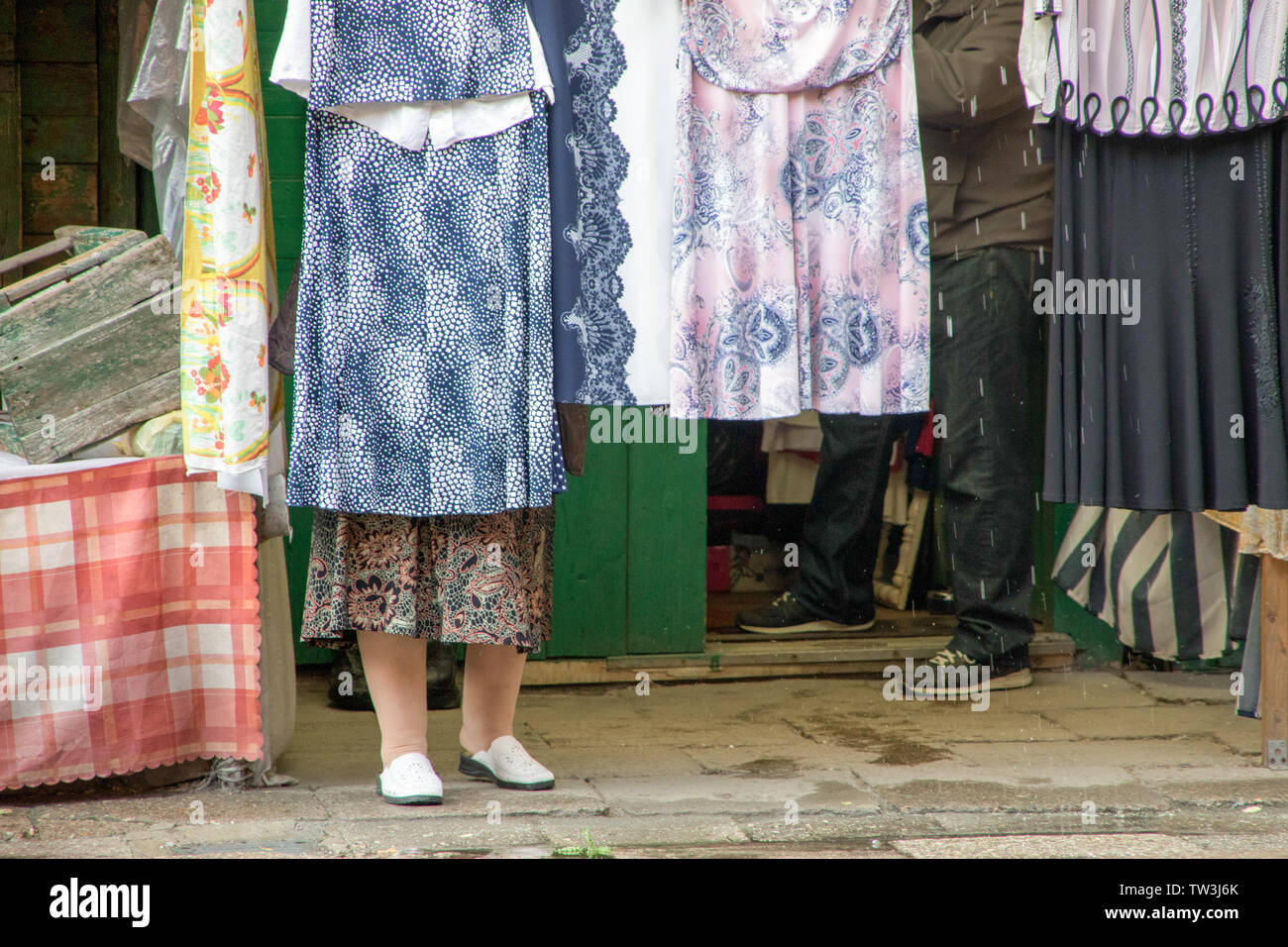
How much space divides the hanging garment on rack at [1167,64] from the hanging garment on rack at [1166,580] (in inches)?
65.8

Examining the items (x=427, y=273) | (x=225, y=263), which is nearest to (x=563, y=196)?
(x=427, y=273)

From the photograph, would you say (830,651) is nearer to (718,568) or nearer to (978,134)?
(718,568)

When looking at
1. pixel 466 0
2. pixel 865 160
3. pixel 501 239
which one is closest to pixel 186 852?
pixel 501 239

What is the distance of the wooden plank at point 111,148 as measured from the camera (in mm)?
4125

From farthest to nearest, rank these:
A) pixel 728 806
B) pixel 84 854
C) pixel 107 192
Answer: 1. pixel 107 192
2. pixel 728 806
3. pixel 84 854

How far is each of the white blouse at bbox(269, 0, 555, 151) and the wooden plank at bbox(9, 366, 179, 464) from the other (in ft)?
2.65

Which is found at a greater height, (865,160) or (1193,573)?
(865,160)

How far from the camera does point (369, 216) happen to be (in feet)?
10.1

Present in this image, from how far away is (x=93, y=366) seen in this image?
10.7 ft

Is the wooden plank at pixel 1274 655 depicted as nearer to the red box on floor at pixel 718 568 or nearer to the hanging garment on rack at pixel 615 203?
the hanging garment on rack at pixel 615 203

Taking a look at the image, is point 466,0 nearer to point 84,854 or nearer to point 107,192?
point 107,192

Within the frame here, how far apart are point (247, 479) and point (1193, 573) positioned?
3.11 metres

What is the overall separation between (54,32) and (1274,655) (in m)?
3.88

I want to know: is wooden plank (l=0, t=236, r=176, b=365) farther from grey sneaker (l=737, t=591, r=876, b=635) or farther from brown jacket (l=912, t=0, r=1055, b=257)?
grey sneaker (l=737, t=591, r=876, b=635)
